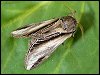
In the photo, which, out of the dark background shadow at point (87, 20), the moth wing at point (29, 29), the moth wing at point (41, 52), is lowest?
the moth wing at point (41, 52)

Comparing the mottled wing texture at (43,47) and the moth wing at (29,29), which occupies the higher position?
the moth wing at (29,29)

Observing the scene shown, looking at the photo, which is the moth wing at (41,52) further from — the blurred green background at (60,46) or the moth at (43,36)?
the blurred green background at (60,46)

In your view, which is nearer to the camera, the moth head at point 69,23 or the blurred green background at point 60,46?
the blurred green background at point 60,46

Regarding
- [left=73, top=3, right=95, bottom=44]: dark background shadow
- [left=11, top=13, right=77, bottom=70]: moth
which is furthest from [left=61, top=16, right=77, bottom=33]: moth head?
[left=73, top=3, right=95, bottom=44]: dark background shadow

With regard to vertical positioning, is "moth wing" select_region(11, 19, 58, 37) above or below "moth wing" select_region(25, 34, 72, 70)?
above

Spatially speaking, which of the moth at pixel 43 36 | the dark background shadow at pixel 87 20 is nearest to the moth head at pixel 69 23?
the moth at pixel 43 36

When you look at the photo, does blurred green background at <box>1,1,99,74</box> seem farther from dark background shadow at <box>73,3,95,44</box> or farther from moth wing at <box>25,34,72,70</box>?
moth wing at <box>25,34,72,70</box>

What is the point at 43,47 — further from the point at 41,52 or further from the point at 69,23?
the point at 69,23

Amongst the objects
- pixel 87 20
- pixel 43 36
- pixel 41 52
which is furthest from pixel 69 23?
pixel 41 52

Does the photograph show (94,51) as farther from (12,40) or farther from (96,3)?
(12,40)
